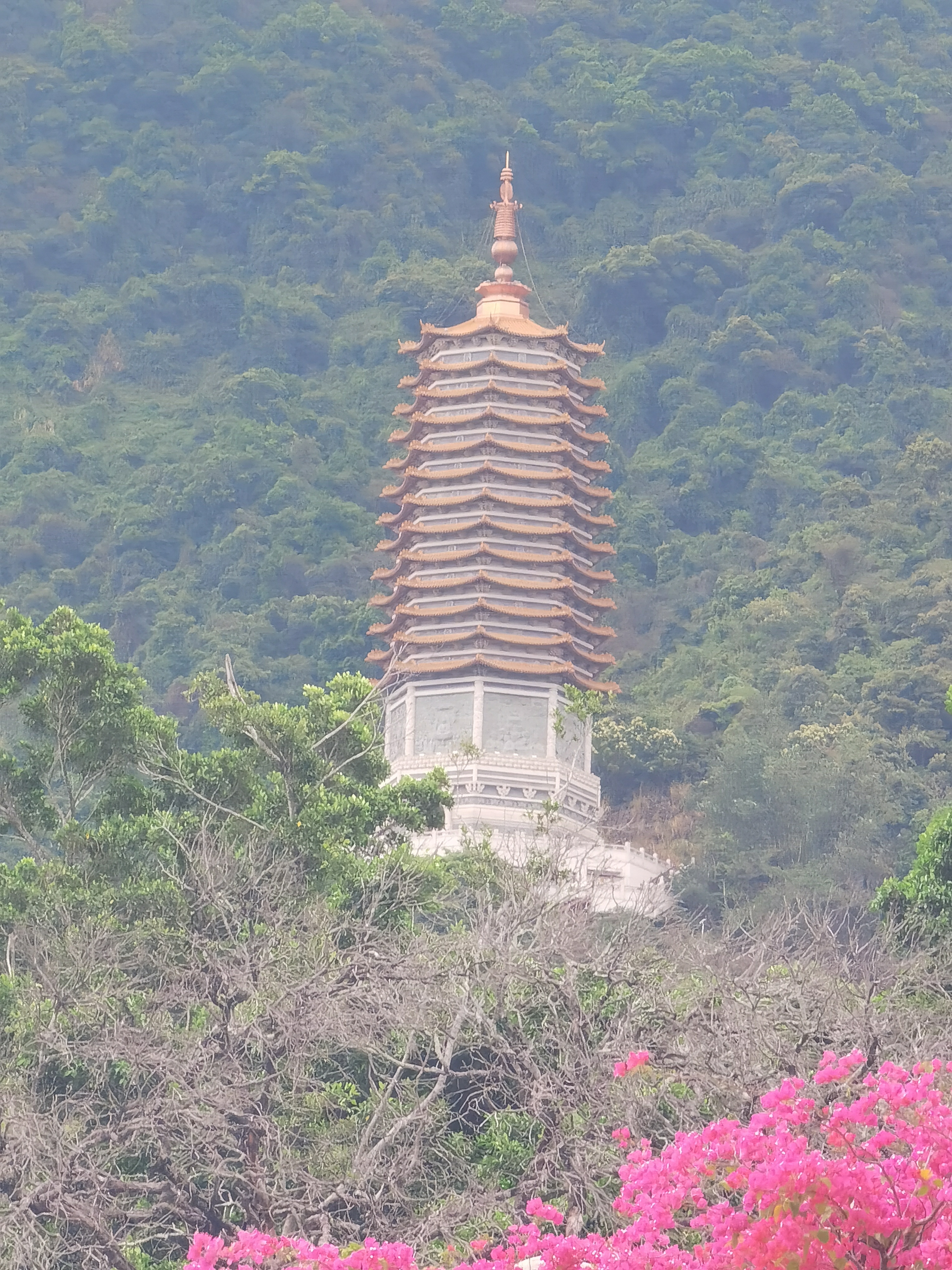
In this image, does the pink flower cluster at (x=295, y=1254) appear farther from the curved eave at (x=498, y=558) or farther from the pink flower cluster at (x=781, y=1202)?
the curved eave at (x=498, y=558)

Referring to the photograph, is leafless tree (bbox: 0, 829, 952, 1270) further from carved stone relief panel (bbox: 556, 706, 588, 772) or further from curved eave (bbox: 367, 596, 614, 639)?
curved eave (bbox: 367, 596, 614, 639)

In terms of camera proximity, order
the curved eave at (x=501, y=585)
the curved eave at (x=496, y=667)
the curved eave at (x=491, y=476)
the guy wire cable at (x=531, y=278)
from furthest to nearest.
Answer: the guy wire cable at (x=531, y=278), the curved eave at (x=491, y=476), the curved eave at (x=501, y=585), the curved eave at (x=496, y=667)

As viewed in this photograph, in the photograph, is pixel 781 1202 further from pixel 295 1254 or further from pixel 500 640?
pixel 500 640

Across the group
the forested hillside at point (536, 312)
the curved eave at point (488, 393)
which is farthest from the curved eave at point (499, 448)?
the forested hillside at point (536, 312)

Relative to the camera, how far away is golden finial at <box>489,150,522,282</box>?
2498 inches

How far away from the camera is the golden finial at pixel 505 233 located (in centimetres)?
6344

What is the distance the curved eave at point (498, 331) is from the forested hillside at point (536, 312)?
859cm

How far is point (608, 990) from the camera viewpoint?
22.5 m

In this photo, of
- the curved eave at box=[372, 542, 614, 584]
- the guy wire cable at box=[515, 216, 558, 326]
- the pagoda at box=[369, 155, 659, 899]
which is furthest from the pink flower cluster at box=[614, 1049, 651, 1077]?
the guy wire cable at box=[515, 216, 558, 326]

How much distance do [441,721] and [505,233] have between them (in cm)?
1376

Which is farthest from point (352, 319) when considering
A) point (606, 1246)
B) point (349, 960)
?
point (606, 1246)

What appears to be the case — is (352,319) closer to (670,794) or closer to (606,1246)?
(670,794)

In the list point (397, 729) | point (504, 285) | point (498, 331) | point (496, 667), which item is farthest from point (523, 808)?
A: point (504, 285)

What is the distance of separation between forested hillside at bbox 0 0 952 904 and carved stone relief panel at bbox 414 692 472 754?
496 centimetres
